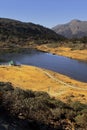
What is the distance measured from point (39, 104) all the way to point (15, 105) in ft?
4.17

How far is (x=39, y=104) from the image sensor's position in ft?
47.1

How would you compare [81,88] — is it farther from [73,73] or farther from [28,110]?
[28,110]

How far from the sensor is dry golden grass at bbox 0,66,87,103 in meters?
28.7

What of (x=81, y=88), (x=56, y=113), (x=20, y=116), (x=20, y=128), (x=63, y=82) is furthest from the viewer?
(x=63, y=82)

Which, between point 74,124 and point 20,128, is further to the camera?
point 74,124

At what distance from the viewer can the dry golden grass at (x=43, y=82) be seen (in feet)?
94.2

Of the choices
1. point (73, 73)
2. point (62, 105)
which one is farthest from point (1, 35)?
point (62, 105)

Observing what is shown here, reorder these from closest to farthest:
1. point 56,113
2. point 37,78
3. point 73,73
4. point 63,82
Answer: point 56,113, point 63,82, point 37,78, point 73,73

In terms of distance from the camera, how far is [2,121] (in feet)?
39.5

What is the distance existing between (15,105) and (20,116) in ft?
2.43

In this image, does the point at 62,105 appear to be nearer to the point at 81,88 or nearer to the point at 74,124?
the point at 74,124

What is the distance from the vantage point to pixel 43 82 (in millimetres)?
34781

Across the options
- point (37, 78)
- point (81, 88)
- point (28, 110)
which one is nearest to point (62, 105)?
point (28, 110)

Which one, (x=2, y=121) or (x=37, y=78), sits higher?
(x=2, y=121)
